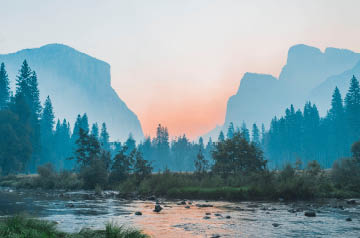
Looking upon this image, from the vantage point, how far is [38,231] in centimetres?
911

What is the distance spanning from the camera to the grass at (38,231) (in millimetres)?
8406

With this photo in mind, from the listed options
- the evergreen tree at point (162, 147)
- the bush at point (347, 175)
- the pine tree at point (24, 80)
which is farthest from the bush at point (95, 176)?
the evergreen tree at point (162, 147)

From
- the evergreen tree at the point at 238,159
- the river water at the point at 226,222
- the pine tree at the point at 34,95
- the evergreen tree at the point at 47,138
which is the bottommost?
the river water at the point at 226,222

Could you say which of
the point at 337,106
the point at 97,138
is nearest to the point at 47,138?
the point at 97,138

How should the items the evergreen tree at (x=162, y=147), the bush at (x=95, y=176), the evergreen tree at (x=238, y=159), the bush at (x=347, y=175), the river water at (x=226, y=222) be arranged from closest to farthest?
the river water at (x=226, y=222) → the bush at (x=347, y=175) → the evergreen tree at (x=238, y=159) → the bush at (x=95, y=176) → the evergreen tree at (x=162, y=147)

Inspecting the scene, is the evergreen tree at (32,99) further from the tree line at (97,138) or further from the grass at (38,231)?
the grass at (38,231)

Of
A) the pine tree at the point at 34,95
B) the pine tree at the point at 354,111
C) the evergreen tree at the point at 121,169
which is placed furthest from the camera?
the pine tree at the point at 34,95

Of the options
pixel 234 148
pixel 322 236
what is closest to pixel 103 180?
pixel 234 148

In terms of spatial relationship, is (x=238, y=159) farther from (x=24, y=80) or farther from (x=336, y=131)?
(x=336, y=131)

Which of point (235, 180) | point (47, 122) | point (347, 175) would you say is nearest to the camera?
point (235, 180)

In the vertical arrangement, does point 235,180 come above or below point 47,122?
below

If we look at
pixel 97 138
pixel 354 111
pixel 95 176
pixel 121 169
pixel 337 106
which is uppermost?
pixel 337 106

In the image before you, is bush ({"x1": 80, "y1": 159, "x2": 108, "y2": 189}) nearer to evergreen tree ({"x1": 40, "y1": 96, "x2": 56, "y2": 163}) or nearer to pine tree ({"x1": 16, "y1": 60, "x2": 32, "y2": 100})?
pine tree ({"x1": 16, "y1": 60, "x2": 32, "y2": 100})

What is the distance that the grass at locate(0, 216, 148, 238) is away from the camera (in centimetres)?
841
